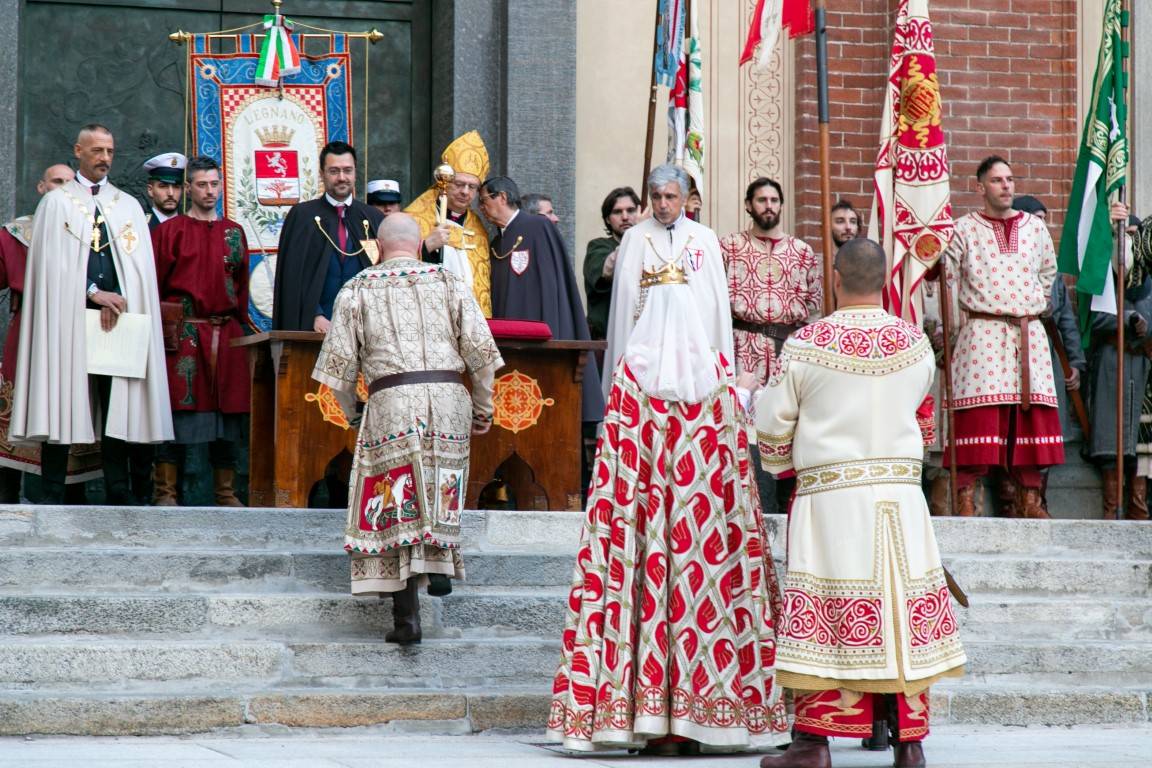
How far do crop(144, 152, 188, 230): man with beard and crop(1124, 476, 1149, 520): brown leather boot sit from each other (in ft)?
18.5

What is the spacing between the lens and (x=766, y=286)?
952 cm

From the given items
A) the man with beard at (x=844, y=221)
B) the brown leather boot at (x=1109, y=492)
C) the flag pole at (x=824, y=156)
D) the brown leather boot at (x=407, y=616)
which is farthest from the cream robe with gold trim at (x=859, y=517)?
the brown leather boot at (x=1109, y=492)

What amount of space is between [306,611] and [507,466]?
2.10 metres

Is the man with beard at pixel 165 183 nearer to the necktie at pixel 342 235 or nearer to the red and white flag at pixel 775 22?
the necktie at pixel 342 235

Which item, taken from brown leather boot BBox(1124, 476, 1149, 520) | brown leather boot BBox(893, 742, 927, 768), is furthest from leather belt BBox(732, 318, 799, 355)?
brown leather boot BBox(893, 742, 927, 768)

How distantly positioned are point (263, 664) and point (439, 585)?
0.78m

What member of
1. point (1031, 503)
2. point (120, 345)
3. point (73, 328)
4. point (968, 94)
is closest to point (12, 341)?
point (73, 328)

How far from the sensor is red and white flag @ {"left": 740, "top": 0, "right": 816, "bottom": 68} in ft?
29.5

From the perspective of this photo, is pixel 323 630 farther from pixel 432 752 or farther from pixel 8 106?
pixel 8 106

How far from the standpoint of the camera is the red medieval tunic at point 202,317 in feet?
29.7

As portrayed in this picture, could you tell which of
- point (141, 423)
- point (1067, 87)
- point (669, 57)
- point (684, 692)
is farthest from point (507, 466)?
point (1067, 87)

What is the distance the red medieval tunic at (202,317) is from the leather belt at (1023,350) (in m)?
3.91

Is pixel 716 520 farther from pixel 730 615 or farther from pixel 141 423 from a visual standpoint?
pixel 141 423

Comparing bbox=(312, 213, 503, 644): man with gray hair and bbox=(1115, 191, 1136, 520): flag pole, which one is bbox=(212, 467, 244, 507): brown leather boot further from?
bbox=(1115, 191, 1136, 520): flag pole
